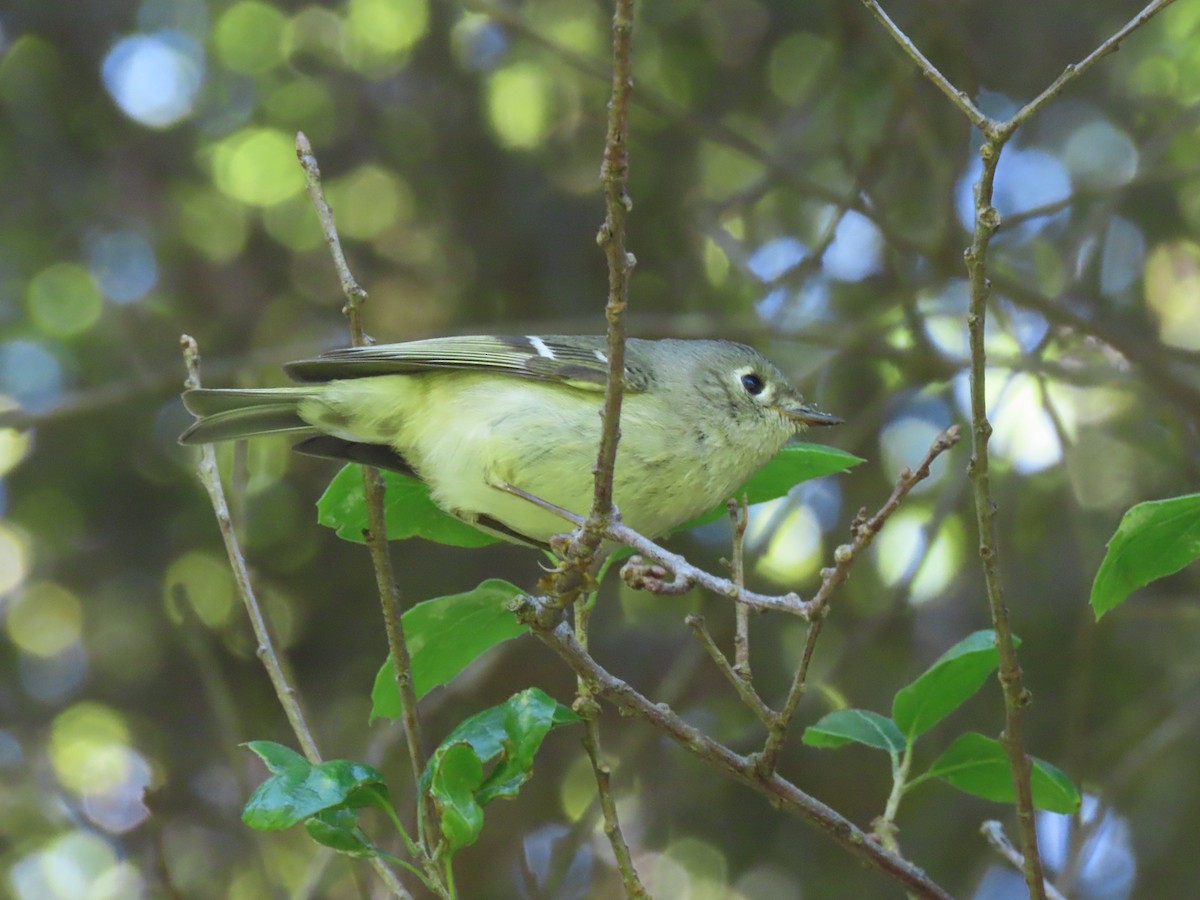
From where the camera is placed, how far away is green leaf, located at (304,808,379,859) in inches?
62.5

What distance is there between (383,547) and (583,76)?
138 inches

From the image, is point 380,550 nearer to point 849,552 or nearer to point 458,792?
point 458,792

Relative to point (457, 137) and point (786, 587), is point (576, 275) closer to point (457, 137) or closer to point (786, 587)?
point (457, 137)

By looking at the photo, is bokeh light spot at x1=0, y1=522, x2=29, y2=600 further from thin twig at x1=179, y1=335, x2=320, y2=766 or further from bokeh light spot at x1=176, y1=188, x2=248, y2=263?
thin twig at x1=179, y1=335, x2=320, y2=766

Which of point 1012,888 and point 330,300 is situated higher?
point 330,300

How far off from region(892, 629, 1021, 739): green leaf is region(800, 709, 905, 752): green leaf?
0.07ft

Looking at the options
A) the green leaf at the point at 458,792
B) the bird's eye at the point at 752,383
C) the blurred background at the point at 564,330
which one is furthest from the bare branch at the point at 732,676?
the blurred background at the point at 564,330

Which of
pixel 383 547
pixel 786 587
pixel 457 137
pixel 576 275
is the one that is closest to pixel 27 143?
pixel 457 137

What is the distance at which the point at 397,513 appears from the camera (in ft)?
7.65

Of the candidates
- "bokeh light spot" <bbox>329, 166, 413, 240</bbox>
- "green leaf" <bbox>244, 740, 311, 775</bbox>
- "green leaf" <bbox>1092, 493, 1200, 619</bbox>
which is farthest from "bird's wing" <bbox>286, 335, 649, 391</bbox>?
"bokeh light spot" <bbox>329, 166, 413, 240</bbox>

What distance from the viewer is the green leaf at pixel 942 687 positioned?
1868 millimetres

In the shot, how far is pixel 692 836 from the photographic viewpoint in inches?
173

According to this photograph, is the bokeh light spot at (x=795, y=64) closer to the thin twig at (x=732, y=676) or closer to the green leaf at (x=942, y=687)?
the green leaf at (x=942, y=687)

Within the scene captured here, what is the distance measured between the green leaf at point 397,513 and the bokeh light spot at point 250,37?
304 cm
